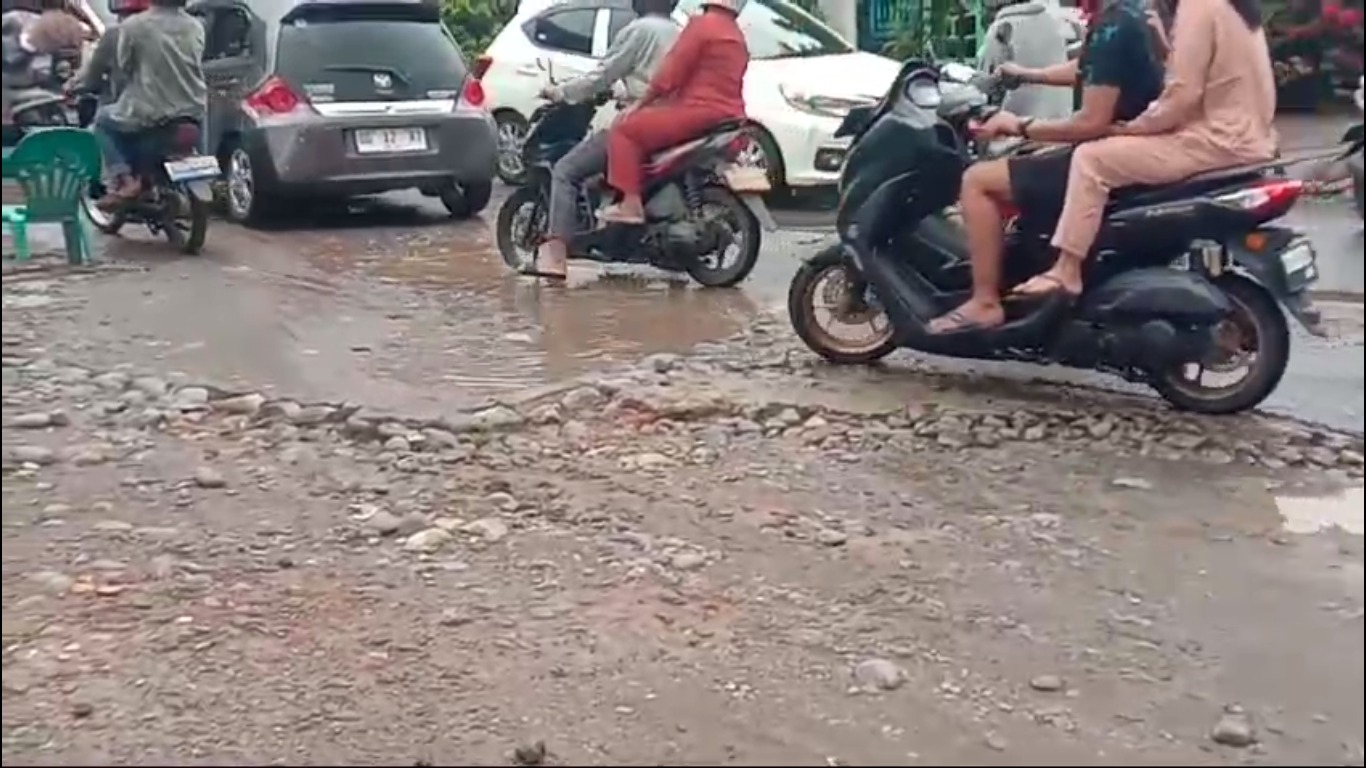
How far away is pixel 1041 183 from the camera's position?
606 cm

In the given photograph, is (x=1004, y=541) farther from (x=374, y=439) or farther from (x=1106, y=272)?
(x=374, y=439)

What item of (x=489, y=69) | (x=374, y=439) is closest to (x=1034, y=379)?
(x=374, y=439)

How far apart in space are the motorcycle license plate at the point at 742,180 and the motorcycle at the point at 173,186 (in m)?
2.61

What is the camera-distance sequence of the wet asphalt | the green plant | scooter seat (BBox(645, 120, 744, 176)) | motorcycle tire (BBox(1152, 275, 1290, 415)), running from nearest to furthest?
Answer: motorcycle tire (BBox(1152, 275, 1290, 415)) < the wet asphalt < scooter seat (BBox(645, 120, 744, 176)) < the green plant

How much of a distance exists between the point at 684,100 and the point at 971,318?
249cm

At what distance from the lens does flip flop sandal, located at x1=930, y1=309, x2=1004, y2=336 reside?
6.38 metres

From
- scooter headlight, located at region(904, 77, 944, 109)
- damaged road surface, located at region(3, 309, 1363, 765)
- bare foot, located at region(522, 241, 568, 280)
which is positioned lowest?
damaged road surface, located at region(3, 309, 1363, 765)

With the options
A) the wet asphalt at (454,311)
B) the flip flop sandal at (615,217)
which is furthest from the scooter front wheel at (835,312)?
the flip flop sandal at (615,217)

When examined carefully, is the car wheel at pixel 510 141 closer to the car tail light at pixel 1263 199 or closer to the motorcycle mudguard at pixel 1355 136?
the car tail light at pixel 1263 199

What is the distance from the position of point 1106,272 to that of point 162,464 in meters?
3.06

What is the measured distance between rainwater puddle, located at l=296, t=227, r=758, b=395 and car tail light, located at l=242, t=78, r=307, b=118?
3.43ft

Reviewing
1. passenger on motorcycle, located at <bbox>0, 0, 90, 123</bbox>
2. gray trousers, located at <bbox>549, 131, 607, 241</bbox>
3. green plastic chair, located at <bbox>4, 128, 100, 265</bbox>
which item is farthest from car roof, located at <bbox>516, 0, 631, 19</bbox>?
passenger on motorcycle, located at <bbox>0, 0, 90, 123</bbox>

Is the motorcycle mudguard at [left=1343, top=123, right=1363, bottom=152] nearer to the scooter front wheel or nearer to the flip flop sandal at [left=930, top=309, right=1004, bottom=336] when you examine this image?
the flip flop sandal at [left=930, top=309, right=1004, bottom=336]

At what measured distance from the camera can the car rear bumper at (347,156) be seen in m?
10.8
